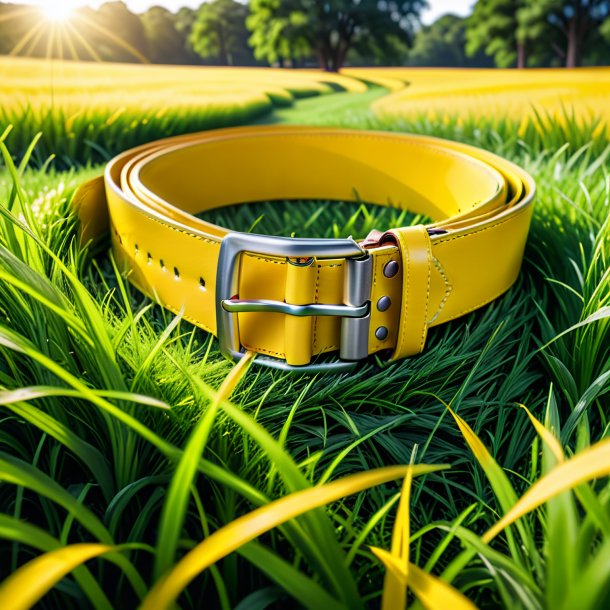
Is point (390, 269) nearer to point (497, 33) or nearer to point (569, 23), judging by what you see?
point (569, 23)

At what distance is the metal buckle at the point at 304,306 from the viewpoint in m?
1.17

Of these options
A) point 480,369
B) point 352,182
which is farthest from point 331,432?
point 352,182

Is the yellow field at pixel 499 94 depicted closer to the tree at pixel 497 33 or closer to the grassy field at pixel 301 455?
the tree at pixel 497 33

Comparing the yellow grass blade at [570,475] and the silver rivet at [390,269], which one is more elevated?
the silver rivet at [390,269]

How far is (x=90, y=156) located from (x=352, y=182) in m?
1.31

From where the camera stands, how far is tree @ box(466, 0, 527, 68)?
3.23 m

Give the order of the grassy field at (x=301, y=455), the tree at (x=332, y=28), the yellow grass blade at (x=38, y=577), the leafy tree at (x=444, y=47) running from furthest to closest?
the leafy tree at (x=444, y=47), the tree at (x=332, y=28), the grassy field at (x=301, y=455), the yellow grass blade at (x=38, y=577)

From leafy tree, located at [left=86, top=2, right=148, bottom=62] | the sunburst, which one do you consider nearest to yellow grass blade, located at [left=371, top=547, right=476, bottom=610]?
the sunburst

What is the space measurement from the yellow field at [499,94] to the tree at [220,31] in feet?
2.55

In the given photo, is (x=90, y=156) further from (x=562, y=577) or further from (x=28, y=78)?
(x=562, y=577)

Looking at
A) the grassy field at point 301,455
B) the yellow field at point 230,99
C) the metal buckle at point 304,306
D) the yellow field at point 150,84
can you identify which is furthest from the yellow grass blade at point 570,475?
the yellow field at point 150,84

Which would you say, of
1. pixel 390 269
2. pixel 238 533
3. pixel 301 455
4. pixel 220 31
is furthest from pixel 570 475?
pixel 220 31

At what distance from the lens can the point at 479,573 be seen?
2.57 ft

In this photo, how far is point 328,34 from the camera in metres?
3.78
